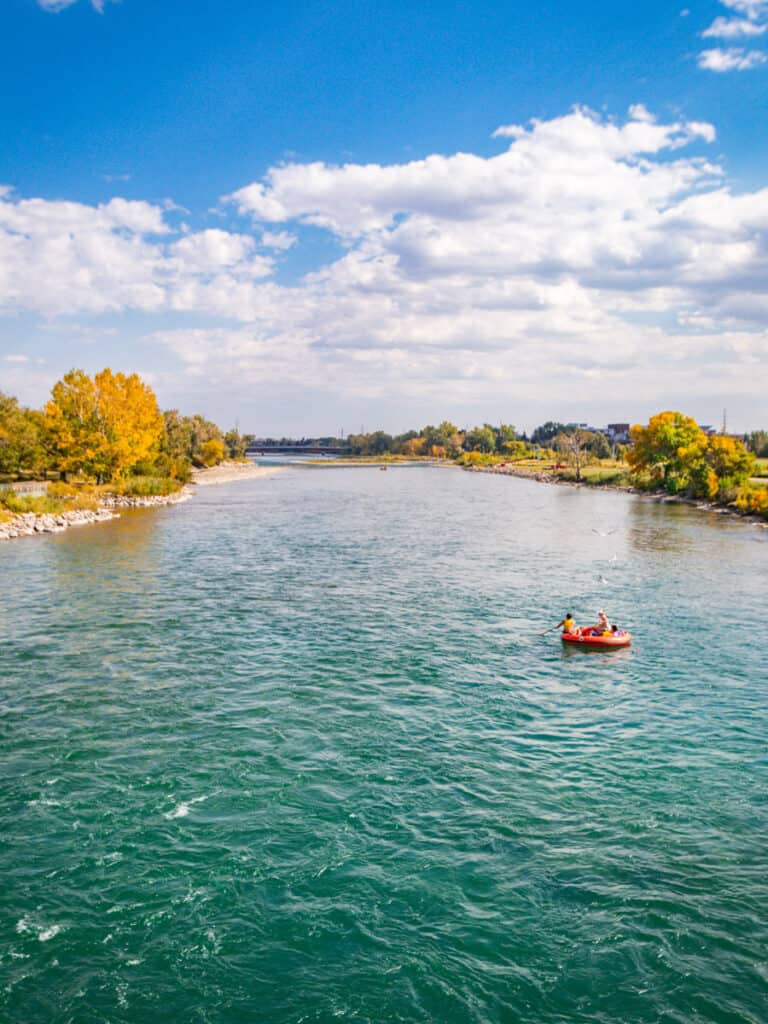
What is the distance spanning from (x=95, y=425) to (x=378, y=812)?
103972mm

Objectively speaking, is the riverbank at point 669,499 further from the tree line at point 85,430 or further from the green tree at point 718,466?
the tree line at point 85,430

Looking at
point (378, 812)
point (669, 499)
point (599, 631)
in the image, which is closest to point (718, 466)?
point (669, 499)

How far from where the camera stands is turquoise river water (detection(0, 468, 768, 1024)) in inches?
623

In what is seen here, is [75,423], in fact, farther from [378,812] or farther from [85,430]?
[378,812]

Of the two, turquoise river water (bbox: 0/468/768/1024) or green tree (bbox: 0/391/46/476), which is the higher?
green tree (bbox: 0/391/46/476)

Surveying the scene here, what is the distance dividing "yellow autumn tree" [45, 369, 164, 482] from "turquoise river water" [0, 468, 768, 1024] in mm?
66680

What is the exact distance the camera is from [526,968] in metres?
16.1

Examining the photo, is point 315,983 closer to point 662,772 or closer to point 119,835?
point 119,835

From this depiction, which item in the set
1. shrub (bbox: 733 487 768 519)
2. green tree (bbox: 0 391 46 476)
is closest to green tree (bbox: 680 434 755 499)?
shrub (bbox: 733 487 768 519)

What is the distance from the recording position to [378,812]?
22328mm

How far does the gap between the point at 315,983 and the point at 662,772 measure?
1480 cm

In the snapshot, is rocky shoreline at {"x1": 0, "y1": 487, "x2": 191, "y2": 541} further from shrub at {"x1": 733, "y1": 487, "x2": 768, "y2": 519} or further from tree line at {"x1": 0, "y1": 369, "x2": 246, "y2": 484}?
shrub at {"x1": 733, "y1": 487, "x2": 768, "y2": 519}

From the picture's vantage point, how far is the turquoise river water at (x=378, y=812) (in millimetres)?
15828

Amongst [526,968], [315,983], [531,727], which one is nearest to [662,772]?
[531,727]
